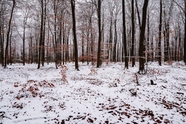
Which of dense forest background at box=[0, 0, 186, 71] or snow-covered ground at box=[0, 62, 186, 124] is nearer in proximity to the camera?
snow-covered ground at box=[0, 62, 186, 124]

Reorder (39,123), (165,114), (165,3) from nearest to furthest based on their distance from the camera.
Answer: (39,123) < (165,114) < (165,3)

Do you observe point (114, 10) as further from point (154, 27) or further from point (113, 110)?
point (113, 110)

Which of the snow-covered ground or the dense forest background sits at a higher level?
the dense forest background

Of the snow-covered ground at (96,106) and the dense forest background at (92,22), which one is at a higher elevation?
the dense forest background at (92,22)

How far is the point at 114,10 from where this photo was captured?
2311 cm

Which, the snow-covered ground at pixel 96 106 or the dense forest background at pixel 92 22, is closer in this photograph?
the snow-covered ground at pixel 96 106

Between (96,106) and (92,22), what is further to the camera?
(92,22)

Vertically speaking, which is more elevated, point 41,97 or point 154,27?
point 154,27

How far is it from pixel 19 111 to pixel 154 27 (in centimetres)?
3255

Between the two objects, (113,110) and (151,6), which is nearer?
(113,110)

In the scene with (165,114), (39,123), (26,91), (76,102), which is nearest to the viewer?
(39,123)

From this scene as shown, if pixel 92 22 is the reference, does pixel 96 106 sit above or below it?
below

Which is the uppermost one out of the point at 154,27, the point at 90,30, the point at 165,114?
the point at 154,27

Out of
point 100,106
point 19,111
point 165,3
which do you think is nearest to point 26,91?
point 19,111
